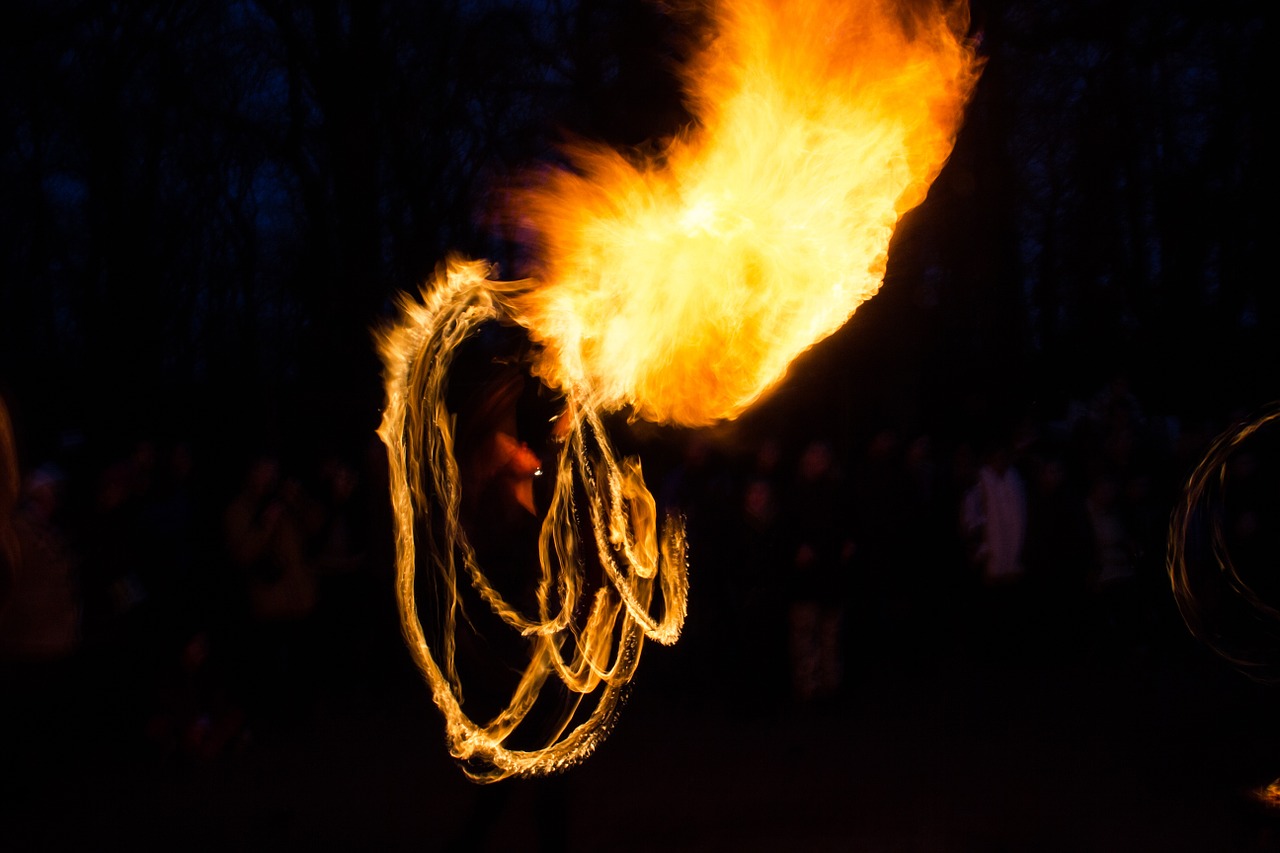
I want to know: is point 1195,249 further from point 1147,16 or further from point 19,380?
point 19,380

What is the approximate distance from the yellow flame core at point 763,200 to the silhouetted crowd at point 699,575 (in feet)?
6.33

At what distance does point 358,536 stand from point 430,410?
321cm

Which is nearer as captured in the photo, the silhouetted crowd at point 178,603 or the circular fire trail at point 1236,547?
the silhouetted crowd at point 178,603

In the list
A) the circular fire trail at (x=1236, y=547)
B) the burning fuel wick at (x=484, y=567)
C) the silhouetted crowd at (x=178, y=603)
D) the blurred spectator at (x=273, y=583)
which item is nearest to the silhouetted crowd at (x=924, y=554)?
the circular fire trail at (x=1236, y=547)

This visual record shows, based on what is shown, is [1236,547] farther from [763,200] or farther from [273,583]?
[273,583]

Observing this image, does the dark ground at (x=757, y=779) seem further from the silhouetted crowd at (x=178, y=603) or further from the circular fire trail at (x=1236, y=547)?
the circular fire trail at (x=1236, y=547)

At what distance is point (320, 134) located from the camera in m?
20.6

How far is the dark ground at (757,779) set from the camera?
224 inches

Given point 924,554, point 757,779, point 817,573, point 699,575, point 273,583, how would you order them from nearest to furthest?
point 757,779 < point 273,583 < point 817,573 < point 699,575 < point 924,554

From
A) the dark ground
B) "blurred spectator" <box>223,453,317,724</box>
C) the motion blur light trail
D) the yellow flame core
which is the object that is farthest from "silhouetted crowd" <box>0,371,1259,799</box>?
the yellow flame core

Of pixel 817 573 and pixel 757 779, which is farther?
pixel 817 573

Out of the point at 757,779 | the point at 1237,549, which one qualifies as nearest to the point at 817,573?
the point at 757,779

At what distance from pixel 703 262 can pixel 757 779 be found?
9.74ft

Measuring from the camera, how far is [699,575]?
339 inches
